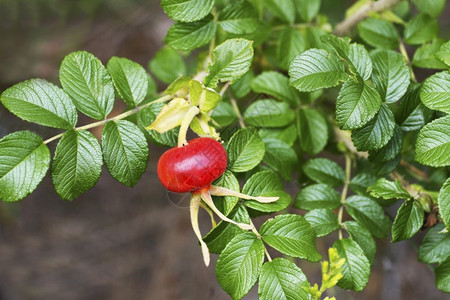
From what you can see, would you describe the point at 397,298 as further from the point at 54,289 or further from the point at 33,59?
the point at 33,59

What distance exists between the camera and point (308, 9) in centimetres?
143

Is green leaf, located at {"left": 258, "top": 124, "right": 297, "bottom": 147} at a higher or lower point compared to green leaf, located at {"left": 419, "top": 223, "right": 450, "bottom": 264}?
higher

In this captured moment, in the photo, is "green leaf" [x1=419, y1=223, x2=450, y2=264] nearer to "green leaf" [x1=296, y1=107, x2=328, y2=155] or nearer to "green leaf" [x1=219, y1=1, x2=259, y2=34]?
"green leaf" [x1=296, y1=107, x2=328, y2=155]

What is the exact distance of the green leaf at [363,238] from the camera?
3.54ft

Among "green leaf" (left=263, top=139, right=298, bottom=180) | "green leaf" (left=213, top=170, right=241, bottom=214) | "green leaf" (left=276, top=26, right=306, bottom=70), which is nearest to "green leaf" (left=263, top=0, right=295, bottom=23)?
"green leaf" (left=276, top=26, right=306, bottom=70)

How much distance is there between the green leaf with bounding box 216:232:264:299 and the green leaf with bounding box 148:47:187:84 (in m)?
0.72

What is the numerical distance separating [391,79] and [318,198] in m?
0.33

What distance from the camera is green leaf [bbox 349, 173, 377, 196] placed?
122 centimetres

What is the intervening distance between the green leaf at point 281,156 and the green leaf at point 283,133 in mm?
45

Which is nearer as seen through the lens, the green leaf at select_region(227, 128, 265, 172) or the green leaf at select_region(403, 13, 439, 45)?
the green leaf at select_region(227, 128, 265, 172)

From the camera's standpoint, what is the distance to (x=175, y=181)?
2.82 feet

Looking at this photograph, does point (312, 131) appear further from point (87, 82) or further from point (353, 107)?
point (87, 82)

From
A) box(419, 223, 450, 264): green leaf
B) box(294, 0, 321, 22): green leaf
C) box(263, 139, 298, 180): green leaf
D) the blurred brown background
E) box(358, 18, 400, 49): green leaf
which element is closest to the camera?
box(419, 223, 450, 264): green leaf

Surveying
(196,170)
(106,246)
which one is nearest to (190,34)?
(196,170)
